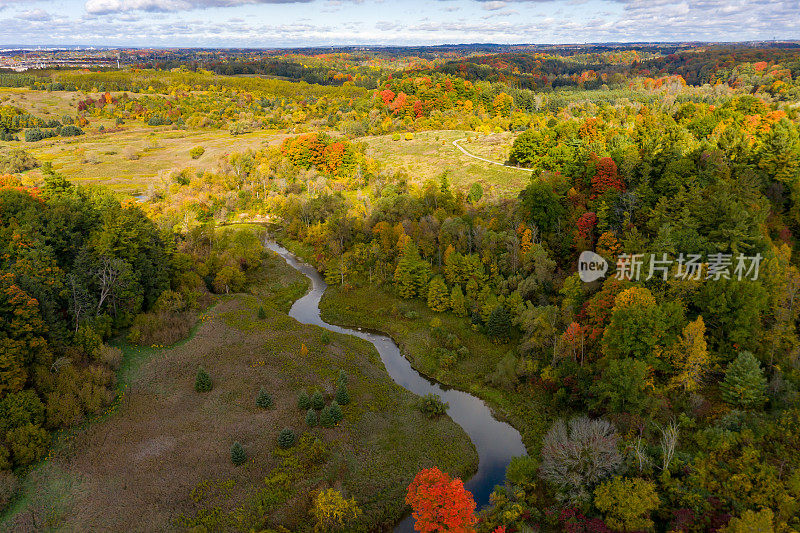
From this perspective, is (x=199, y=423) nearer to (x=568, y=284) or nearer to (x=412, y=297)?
(x=412, y=297)

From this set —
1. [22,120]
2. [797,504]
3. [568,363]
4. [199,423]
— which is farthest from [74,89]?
[797,504]

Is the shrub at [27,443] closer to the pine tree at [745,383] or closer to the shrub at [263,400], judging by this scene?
the shrub at [263,400]

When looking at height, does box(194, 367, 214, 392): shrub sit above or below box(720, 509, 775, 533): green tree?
below

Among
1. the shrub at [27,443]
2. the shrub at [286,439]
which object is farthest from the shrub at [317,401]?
the shrub at [27,443]

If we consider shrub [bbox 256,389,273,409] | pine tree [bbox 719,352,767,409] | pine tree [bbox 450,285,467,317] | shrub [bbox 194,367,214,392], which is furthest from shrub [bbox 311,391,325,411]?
pine tree [bbox 719,352,767,409]

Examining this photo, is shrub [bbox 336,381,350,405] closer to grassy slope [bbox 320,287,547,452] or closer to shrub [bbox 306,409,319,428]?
shrub [bbox 306,409,319,428]


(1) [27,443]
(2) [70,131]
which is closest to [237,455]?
(1) [27,443]
